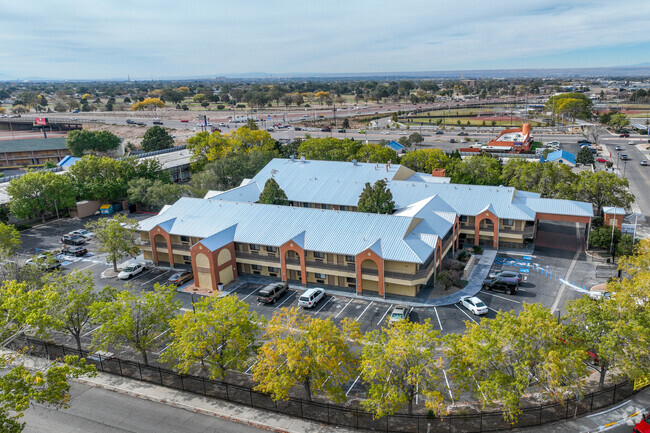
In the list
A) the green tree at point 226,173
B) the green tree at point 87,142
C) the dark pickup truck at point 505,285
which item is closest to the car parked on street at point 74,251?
the green tree at point 226,173

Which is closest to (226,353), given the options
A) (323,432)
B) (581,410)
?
(323,432)

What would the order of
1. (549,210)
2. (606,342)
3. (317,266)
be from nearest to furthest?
(606,342)
(317,266)
(549,210)

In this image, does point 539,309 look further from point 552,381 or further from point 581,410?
point 581,410

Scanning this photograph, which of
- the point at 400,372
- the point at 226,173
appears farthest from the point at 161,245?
the point at 400,372

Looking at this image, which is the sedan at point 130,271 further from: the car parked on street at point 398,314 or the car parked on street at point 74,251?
the car parked on street at point 398,314

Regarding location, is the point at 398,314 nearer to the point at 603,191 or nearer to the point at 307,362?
the point at 307,362

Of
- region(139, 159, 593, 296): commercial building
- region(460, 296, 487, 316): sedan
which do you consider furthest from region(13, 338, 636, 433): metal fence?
region(139, 159, 593, 296): commercial building
